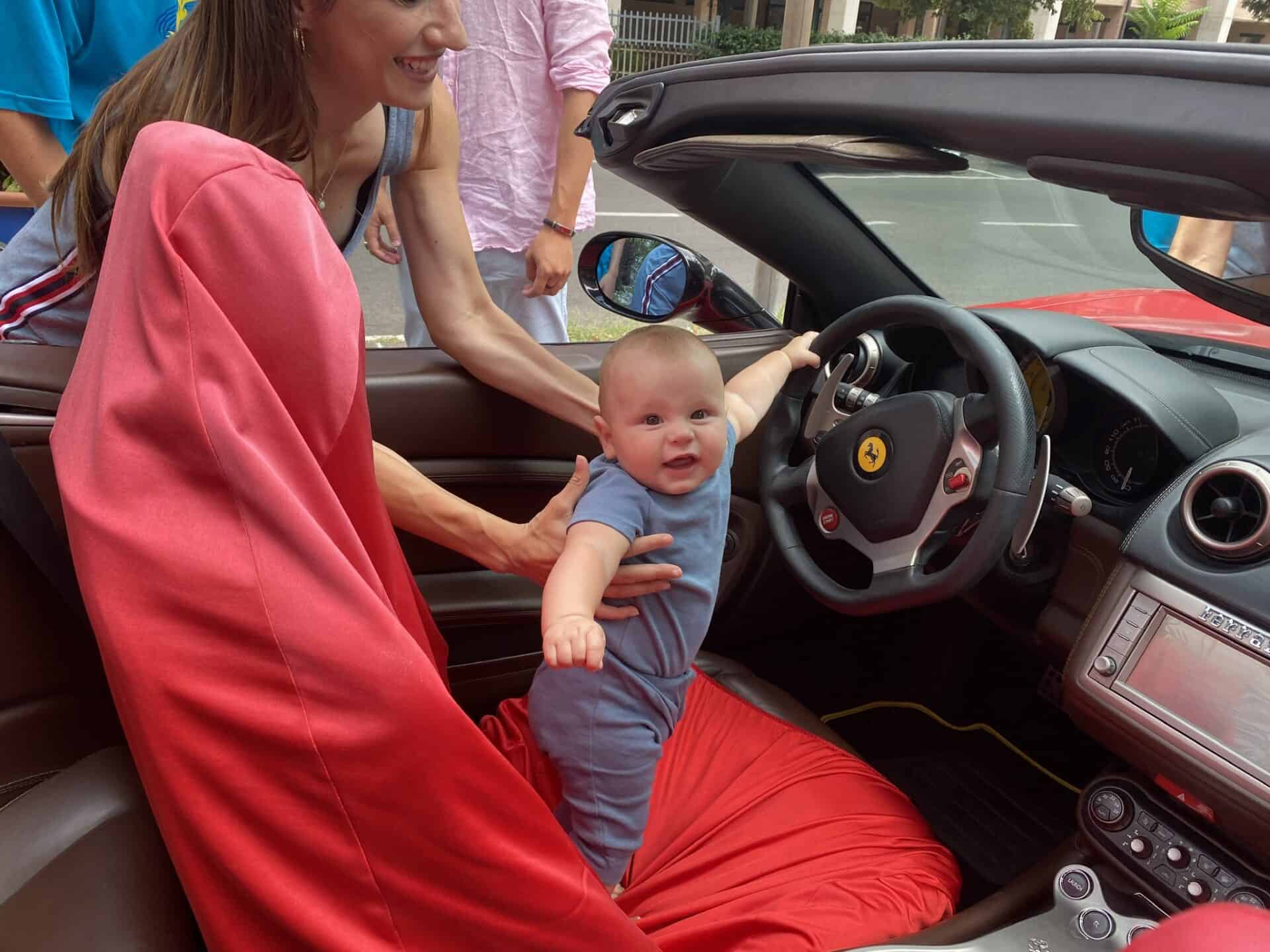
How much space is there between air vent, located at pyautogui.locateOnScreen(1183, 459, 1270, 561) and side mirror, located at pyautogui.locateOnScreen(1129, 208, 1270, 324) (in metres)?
0.21

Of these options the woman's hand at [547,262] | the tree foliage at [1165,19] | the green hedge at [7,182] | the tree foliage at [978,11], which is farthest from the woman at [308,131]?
the tree foliage at [1165,19]

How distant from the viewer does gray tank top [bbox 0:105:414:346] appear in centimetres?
123

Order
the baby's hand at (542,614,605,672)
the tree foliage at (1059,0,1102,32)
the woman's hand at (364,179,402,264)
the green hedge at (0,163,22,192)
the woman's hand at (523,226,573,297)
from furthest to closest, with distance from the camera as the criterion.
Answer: the tree foliage at (1059,0,1102,32), the green hedge at (0,163,22,192), the woman's hand at (364,179,402,264), the woman's hand at (523,226,573,297), the baby's hand at (542,614,605,672)

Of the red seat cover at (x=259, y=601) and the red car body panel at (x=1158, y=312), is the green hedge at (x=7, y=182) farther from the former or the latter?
the red car body panel at (x=1158, y=312)

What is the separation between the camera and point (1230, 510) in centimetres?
125

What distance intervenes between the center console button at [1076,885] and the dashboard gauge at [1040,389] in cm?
65

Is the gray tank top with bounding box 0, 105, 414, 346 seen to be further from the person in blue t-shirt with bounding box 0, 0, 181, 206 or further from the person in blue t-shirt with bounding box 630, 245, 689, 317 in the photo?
the person in blue t-shirt with bounding box 630, 245, 689, 317

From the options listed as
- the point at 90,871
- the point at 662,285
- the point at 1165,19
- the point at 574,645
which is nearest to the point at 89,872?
the point at 90,871

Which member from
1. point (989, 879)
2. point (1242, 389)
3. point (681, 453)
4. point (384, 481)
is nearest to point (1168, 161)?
point (681, 453)

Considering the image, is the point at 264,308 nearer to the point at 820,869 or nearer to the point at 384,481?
the point at 384,481

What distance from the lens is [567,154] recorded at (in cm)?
243

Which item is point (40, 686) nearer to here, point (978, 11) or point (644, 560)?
point (644, 560)

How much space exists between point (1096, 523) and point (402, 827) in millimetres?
1131

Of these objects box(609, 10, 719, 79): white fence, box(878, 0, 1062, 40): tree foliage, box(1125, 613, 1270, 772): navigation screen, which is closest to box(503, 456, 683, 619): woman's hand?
box(1125, 613, 1270, 772): navigation screen
